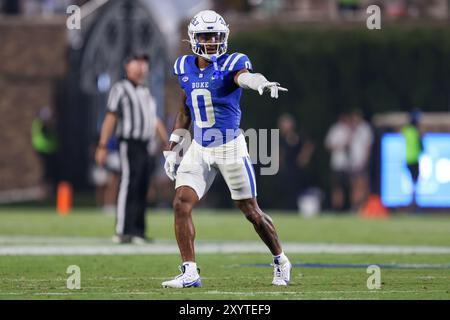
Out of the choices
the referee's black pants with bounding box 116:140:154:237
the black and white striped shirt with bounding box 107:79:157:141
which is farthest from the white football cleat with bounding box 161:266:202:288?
the black and white striped shirt with bounding box 107:79:157:141

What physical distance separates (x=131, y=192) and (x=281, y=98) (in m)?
12.1

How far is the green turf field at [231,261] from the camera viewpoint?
35.4 feet

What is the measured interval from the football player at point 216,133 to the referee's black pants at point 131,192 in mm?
5165

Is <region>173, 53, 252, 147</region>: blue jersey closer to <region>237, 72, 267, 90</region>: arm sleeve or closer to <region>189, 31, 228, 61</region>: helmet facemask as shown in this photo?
<region>189, 31, 228, 61</region>: helmet facemask

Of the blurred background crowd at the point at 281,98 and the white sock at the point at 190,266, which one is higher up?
the blurred background crowd at the point at 281,98

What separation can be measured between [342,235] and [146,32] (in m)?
12.4

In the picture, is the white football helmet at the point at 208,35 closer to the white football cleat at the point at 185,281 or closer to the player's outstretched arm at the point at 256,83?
the player's outstretched arm at the point at 256,83

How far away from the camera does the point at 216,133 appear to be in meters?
11.5

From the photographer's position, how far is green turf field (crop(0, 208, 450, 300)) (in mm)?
10789

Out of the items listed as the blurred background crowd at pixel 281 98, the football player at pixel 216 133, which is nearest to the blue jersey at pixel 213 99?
the football player at pixel 216 133

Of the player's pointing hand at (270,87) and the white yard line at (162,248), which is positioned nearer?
the player's pointing hand at (270,87)

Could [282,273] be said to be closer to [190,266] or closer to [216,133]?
[190,266]

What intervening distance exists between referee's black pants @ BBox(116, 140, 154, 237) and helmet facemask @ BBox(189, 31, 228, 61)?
17.6ft
